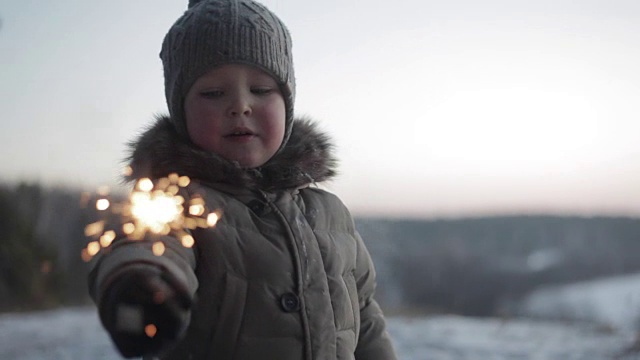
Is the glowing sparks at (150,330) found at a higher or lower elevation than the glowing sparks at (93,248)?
lower

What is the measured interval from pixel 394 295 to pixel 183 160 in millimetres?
1000

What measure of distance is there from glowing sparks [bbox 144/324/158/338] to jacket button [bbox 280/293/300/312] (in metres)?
0.23

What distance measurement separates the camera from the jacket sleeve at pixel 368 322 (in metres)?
1.00

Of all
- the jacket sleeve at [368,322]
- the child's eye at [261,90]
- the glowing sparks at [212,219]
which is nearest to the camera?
the glowing sparks at [212,219]

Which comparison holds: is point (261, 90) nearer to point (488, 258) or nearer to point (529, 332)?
point (488, 258)

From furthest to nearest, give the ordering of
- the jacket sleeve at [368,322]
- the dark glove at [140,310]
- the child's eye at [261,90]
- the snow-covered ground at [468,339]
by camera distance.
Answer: the snow-covered ground at [468,339]
the jacket sleeve at [368,322]
the child's eye at [261,90]
the dark glove at [140,310]

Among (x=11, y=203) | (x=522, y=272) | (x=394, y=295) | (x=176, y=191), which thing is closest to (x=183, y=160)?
(x=176, y=191)

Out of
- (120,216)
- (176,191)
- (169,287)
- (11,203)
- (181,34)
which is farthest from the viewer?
(11,203)

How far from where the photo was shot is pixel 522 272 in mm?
1755

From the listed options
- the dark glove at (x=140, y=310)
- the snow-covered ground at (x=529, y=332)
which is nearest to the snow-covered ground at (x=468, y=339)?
the snow-covered ground at (x=529, y=332)

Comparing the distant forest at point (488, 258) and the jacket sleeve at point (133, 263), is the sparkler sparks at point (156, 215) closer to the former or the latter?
the jacket sleeve at point (133, 263)

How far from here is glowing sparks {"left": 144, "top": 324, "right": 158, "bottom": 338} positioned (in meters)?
0.56

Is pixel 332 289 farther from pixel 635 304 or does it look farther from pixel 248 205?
pixel 635 304

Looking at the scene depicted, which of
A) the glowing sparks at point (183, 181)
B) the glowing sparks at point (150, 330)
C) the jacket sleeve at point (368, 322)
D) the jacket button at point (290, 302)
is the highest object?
the glowing sparks at point (183, 181)
